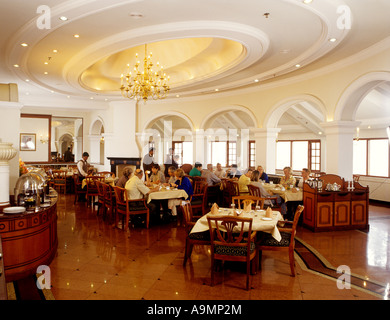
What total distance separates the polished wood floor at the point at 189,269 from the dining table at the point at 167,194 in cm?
75

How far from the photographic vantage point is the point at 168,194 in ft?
23.9

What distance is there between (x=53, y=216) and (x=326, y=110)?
22.4 feet

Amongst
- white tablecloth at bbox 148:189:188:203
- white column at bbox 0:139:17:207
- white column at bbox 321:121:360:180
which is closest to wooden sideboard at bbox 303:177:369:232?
white column at bbox 321:121:360:180

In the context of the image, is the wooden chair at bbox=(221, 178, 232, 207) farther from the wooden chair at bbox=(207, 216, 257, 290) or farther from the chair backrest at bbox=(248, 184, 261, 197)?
the wooden chair at bbox=(207, 216, 257, 290)

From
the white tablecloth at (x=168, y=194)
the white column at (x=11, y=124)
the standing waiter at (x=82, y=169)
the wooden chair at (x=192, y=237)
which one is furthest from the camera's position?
the standing waiter at (x=82, y=169)

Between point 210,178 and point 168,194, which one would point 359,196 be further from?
point 168,194

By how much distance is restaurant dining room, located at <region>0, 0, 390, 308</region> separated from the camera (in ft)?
13.5

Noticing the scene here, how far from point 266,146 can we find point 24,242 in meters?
7.99

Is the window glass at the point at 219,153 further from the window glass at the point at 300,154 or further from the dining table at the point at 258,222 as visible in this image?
the dining table at the point at 258,222

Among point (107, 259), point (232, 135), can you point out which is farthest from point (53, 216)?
point (232, 135)

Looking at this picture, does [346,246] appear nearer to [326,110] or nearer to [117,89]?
[326,110]

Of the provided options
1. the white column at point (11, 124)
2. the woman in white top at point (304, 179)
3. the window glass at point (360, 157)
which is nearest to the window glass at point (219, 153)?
the window glass at point (360, 157)

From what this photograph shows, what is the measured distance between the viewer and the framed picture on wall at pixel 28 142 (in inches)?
605

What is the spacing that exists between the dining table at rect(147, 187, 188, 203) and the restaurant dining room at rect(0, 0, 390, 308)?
0.02m
